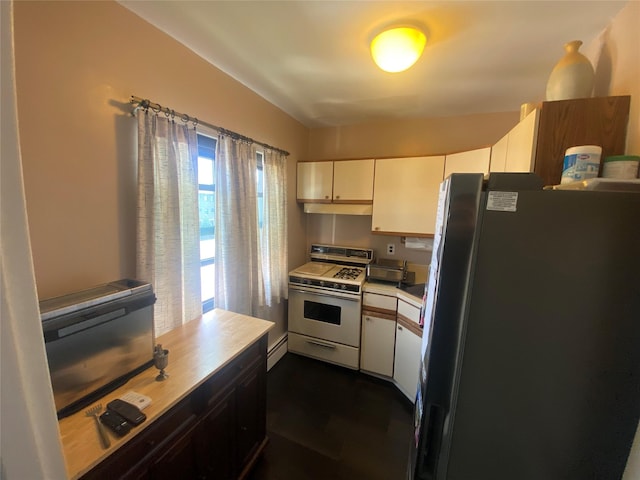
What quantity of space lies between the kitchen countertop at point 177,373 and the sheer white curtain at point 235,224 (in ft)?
0.79

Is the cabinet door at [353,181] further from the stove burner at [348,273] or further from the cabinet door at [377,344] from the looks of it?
the cabinet door at [377,344]

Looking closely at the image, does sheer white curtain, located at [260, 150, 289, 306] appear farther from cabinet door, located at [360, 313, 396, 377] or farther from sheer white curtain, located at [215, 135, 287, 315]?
cabinet door, located at [360, 313, 396, 377]

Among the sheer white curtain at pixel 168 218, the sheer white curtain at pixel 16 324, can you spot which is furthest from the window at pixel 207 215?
the sheer white curtain at pixel 16 324

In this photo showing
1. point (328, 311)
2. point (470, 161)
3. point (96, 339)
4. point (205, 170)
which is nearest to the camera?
point (96, 339)

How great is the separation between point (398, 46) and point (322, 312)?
87.2 inches

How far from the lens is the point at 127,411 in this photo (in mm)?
890

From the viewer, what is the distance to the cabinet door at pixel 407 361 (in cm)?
209

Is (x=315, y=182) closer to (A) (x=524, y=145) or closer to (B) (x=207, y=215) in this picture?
(B) (x=207, y=215)

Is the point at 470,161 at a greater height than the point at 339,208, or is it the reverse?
the point at 470,161

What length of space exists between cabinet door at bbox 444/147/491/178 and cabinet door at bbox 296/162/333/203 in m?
1.14

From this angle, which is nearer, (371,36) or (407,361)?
(371,36)

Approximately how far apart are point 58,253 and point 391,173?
2.41m

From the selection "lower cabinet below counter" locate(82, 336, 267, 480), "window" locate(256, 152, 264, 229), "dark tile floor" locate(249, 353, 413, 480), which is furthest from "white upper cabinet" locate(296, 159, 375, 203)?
"dark tile floor" locate(249, 353, 413, 480)

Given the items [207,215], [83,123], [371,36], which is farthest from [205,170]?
[371,36]
